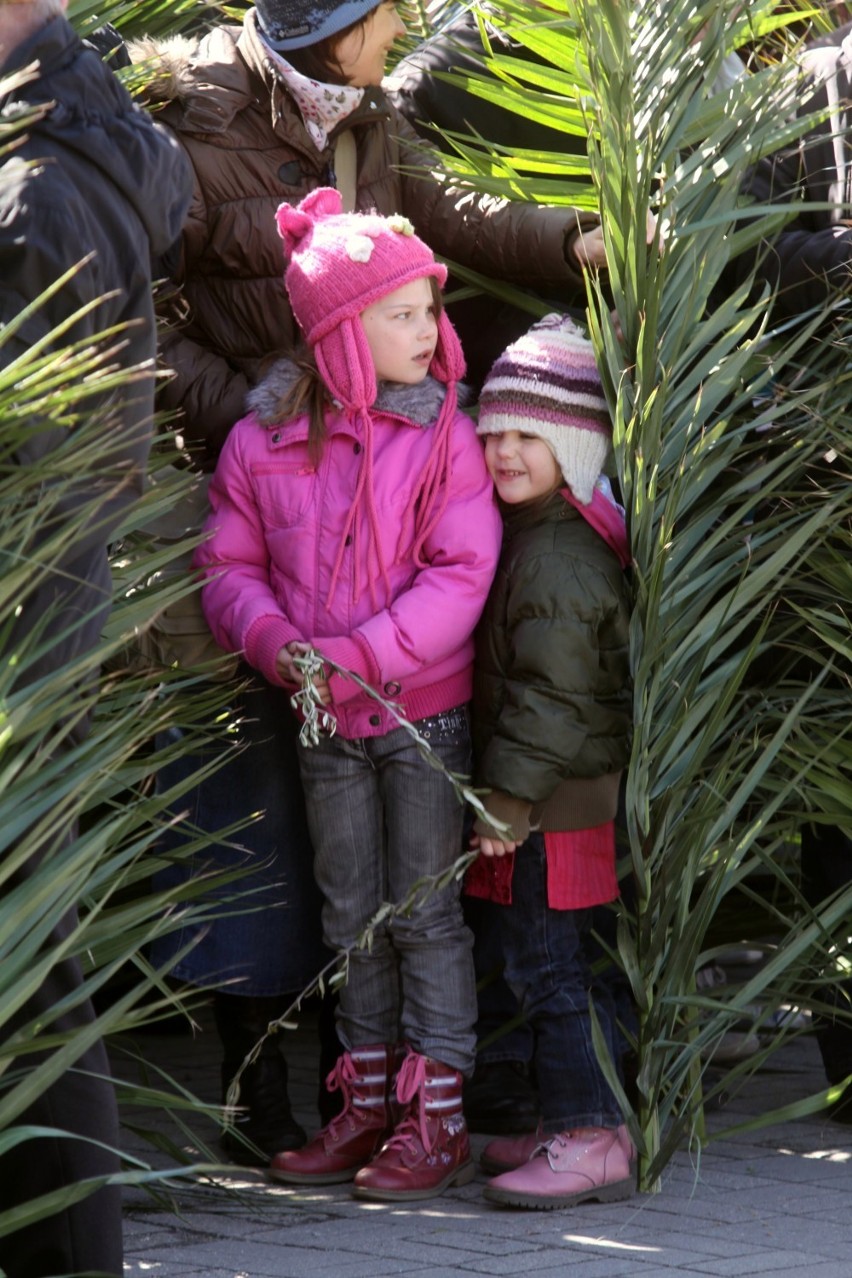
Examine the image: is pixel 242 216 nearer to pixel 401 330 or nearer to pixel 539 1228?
pixel 401 330

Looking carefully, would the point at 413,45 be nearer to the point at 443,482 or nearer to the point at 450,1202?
the point at 443,482

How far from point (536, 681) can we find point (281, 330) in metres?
0.96

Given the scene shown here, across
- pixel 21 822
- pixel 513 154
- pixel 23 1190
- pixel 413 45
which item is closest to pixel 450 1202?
pixel 23 1190

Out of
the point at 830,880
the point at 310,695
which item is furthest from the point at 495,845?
the point at 830,880

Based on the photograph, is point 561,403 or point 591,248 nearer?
point 561,403

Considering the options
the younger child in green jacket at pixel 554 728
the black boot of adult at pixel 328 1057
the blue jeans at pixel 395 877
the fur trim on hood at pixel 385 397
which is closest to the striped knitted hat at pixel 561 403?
the younger child in green jacket at pixel 554 728

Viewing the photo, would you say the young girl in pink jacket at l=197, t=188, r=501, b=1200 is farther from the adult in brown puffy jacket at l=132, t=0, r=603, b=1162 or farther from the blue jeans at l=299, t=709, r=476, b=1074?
the adult in brown puffy jacket at l=132, t=0, r=603, b=1162

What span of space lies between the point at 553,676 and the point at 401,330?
2.44 ft

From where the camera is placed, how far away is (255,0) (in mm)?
4027

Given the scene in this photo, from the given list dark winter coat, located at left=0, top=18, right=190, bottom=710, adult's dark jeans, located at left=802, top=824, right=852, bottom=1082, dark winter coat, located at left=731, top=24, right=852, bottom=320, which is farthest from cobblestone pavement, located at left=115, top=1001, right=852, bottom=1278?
dark winter coat, located at left=731, top=24, right=852, bottom=320

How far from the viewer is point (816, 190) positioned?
4180mm

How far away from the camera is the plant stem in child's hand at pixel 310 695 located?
12.0ft

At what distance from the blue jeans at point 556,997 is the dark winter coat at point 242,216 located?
44.2 inches

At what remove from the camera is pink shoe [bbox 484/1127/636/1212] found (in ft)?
11.9
